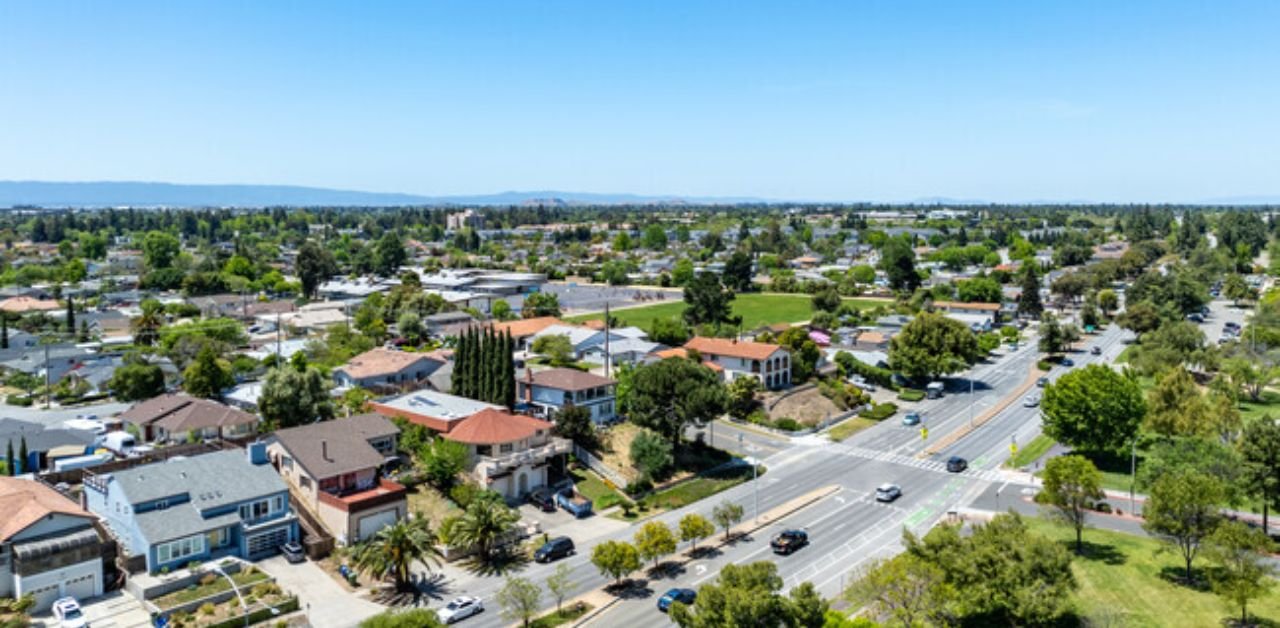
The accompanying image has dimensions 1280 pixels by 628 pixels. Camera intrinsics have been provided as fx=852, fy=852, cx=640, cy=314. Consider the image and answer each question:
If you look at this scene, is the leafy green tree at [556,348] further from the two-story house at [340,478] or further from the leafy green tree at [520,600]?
the leafy green tree at [520,600]

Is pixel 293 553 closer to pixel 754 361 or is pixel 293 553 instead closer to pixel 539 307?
pixel 754 361

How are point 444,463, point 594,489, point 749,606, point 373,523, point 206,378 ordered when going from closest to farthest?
point 749,606 → point 373,523 → point 444,463 → point 594,489 → point 206,378

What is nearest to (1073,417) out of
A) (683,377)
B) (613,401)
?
(683,377)

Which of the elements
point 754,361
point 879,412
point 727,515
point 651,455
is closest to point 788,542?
point 727,515

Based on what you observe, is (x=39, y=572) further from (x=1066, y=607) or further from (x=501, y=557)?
(x=1066, y=607)

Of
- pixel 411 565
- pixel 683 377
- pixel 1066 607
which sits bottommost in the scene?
pixel 411 565

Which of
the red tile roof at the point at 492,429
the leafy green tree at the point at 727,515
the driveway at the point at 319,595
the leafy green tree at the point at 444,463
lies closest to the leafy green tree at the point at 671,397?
the red tile roof at the point at 492,429
